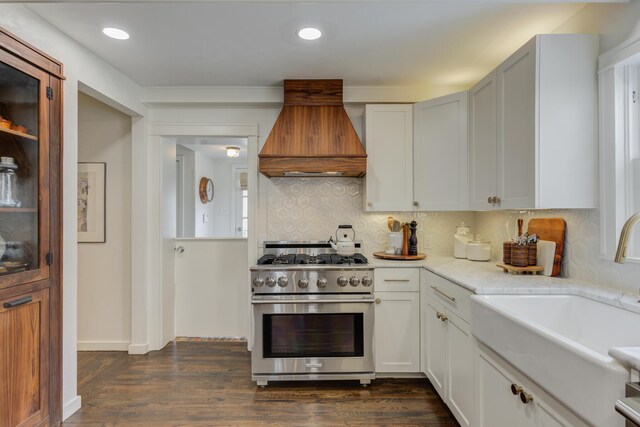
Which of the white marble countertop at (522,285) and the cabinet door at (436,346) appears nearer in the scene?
the white marble countertop at (522,285)

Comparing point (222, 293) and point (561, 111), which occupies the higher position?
point (561, 111)

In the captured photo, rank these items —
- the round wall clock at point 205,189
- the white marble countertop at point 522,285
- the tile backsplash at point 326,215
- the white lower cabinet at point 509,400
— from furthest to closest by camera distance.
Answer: the round wall clock at point 205,189
the tile backsplash at point 326,215
the white marble countertop at point 522,285
the white lower cabinet at point 509,400

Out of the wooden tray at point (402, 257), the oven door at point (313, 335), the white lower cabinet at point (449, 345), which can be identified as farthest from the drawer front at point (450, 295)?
the oven door at point (313, 335)

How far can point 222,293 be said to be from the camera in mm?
3422

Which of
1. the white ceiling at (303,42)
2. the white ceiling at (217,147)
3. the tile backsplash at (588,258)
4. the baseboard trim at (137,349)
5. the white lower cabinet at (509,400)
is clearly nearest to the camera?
the white lower cabinet at (509,400)

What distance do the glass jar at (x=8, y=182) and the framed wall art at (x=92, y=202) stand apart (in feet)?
4.44

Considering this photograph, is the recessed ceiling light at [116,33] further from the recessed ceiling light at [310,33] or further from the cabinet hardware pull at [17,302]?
the cabinet hardware pull at [17,302]

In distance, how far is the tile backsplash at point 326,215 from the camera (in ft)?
10.2

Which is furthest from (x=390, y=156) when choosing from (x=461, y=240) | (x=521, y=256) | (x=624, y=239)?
(x=624, y=239)

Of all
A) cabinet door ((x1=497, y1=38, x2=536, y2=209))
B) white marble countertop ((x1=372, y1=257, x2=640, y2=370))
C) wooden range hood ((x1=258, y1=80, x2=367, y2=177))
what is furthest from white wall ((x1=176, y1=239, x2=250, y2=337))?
cabinet door ((x1=497, y1=38, x2=536, y2=209))

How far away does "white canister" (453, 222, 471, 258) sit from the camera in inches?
109

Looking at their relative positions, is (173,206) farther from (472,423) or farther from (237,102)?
(472,423)

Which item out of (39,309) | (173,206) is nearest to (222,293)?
(173,206)

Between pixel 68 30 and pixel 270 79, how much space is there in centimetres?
138
